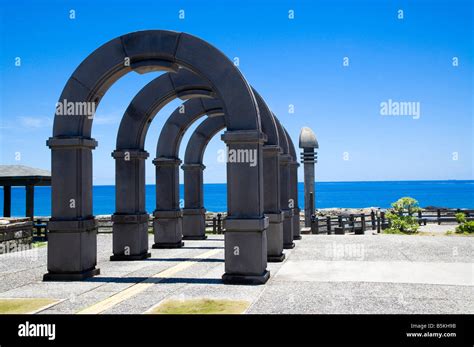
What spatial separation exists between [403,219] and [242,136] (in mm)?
15195

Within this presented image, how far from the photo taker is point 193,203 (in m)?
19.3

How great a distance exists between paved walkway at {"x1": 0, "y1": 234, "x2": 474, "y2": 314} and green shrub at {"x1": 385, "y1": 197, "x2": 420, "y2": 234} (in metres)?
6.24

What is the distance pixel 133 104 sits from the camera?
1412 cm

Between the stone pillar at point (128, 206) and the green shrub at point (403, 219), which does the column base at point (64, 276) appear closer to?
the stone pillar at point (128, 206)

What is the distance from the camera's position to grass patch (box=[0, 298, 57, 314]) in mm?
7734

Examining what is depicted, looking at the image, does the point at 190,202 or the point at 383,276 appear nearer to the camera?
the point at 383,276

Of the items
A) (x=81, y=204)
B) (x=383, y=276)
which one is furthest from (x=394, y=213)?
(x=81, y=204)

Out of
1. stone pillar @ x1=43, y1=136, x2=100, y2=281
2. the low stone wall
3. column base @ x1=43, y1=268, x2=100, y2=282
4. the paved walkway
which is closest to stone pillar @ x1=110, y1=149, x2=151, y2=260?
the paved walkway

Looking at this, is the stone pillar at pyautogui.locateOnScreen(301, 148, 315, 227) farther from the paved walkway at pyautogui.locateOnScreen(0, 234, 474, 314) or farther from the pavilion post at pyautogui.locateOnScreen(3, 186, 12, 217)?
the pavilion post at pyautogui.locateOnScreen(3, 186, 12, 217)

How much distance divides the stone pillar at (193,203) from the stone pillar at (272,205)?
6330mm
